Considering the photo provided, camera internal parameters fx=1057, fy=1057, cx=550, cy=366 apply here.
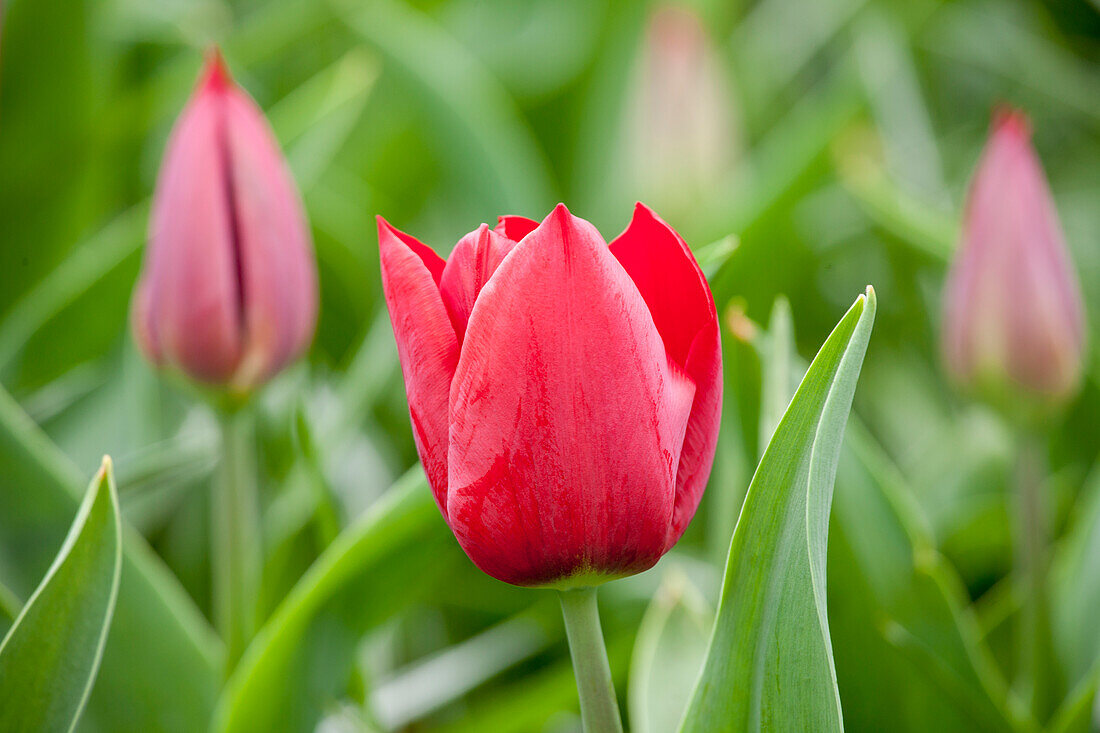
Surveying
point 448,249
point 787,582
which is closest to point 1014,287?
point 787,582

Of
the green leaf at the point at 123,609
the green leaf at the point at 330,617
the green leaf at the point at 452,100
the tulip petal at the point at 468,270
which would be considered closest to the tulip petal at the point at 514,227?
the tulip petal at the point at 468,270

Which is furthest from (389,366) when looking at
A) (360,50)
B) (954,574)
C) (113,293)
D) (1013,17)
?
(1013,17)

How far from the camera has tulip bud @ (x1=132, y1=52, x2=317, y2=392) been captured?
1.34 ft

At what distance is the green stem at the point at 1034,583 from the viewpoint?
44 cm

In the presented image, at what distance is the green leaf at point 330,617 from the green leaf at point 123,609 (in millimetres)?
35

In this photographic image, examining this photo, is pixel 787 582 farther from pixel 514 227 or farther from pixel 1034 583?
pixel 1034 583

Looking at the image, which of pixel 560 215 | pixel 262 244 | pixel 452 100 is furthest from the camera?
pixel 452 100

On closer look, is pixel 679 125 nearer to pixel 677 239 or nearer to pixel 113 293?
pixel 113 293

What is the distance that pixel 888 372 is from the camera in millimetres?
792

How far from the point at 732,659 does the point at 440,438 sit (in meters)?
0.09

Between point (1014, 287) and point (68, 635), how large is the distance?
1.20ft

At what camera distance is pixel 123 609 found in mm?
422

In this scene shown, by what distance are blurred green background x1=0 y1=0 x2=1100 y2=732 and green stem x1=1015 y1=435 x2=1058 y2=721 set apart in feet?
0.04

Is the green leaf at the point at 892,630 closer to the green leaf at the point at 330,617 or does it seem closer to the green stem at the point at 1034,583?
the green stem at the point at 1034,583
